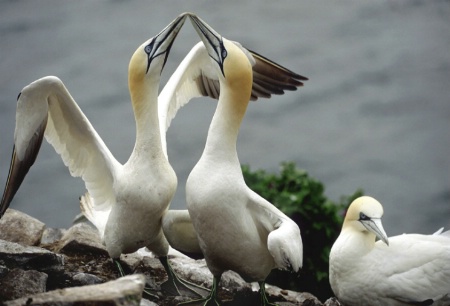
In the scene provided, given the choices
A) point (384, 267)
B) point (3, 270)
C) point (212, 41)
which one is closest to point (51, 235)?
point (3, 270)

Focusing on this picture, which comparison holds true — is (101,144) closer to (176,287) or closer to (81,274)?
(81,274)

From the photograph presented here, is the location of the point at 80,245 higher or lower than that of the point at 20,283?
higher

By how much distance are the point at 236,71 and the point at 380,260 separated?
1.27 meters

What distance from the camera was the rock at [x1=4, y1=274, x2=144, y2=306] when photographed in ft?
9.37

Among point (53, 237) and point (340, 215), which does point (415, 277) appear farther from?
point (53, 237)

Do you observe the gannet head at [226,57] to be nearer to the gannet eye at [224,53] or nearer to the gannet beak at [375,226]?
the gannet eye at [224,53]

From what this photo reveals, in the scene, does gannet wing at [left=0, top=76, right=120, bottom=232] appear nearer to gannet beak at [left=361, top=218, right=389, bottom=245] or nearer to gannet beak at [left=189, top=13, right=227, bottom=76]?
gannet beak at [left=189, top=13, right=227, bottom=76]

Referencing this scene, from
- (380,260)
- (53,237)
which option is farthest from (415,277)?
(53,237)

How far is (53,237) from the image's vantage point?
229 inches

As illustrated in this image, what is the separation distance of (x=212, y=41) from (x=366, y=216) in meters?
1.27

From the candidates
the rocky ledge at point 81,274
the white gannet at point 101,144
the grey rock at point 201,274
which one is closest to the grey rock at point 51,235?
the rocky ledge at point 81,274

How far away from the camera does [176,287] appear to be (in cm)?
468

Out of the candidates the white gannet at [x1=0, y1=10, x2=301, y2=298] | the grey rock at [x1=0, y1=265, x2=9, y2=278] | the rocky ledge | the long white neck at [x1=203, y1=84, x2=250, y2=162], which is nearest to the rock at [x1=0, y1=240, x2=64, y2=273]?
the rocky ledge

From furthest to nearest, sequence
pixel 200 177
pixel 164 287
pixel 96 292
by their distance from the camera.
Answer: pixel 164 287 < pixel 200 177 < pixel 96 292
